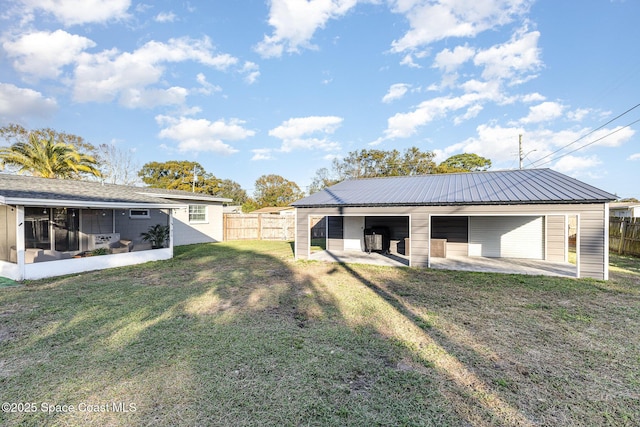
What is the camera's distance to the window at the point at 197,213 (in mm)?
16062

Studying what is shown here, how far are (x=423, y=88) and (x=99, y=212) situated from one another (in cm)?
1661

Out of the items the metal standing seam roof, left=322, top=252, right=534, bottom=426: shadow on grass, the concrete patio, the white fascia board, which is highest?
the metal standing seam roof

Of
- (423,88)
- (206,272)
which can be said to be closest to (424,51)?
(423,88)

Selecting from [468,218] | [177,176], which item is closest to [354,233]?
[468,218]

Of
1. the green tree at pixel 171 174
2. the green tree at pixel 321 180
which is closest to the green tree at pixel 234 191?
the green tree at pixel 171 174

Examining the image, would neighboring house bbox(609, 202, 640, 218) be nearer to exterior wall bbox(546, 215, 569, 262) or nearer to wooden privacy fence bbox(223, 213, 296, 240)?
exterior wall bbox(546, 215, 569, 262)

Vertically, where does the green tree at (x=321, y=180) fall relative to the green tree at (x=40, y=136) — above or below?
below

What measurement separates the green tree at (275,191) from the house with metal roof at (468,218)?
3089 centimetres

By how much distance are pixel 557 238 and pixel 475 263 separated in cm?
322

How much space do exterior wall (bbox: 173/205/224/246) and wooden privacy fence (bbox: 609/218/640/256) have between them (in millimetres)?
19394

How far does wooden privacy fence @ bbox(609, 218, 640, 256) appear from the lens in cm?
1090

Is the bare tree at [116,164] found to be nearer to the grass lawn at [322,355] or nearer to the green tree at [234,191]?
the green tree at [234,191]

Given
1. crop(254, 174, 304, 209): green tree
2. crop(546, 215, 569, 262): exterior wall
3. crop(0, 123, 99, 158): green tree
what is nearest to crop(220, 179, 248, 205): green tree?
crop(254, 174, 304, 209): green tree

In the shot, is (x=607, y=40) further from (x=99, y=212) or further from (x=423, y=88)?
(x=99, y=212)
